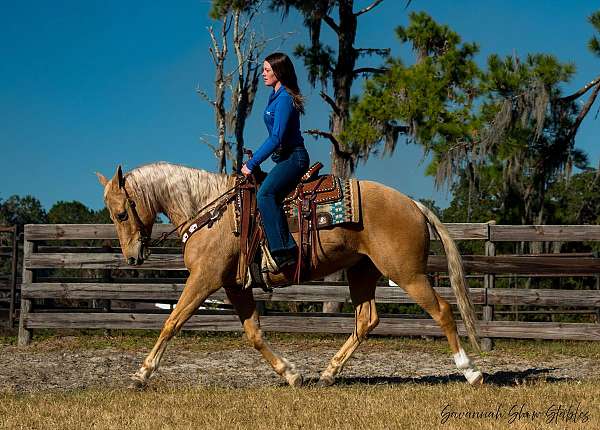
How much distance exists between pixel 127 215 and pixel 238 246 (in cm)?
104

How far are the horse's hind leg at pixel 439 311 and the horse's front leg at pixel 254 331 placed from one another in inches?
48.9

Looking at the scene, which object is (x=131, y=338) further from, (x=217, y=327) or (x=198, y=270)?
(x=198, y=270)

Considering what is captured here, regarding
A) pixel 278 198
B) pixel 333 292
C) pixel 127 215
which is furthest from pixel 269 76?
pixel 333 292

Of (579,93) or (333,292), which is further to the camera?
(579,93)

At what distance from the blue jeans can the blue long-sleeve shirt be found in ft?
0.42

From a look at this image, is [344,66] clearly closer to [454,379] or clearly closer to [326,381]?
[454,379]

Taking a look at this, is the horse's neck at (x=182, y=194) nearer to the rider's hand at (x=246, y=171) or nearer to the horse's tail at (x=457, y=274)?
the rider's hand at (x=246, y=171)

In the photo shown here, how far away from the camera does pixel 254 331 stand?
7301 mm

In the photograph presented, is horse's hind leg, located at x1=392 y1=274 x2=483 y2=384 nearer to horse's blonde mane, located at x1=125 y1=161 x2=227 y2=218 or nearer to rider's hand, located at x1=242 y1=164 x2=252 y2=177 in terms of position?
rider's hand, located at x1=242 y1=164 x2=252 y2=177

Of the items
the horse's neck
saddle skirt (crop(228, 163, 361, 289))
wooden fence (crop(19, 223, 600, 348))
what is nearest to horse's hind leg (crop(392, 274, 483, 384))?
saddle skirt (crop(228, 163, 361, 289))

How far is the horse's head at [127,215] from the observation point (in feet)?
23.4

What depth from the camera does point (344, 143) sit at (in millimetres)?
18469

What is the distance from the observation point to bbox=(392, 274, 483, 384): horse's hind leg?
22.8ft

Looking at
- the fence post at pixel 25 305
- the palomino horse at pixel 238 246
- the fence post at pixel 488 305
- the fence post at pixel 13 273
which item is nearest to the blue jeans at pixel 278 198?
the palomino horse at pixel 238 246
